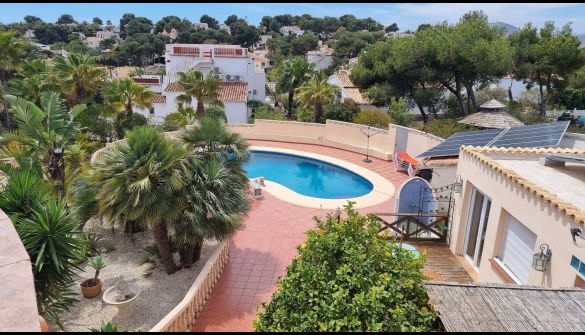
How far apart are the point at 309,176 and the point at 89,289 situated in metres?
16.6

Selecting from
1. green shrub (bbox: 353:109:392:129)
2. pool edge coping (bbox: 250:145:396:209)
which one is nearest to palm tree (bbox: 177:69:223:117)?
pool edge coping (bbox: 250:145:396:209)

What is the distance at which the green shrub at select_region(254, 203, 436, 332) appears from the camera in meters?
5.24

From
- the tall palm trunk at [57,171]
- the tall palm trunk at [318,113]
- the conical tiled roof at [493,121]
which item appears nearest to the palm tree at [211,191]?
the tall palm trunk at [57,171]

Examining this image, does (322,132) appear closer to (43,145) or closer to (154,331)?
(43,145)

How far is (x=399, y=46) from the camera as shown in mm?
30781

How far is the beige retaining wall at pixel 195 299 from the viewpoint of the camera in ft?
28.2

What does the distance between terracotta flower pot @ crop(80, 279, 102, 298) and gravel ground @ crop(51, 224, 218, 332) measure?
0.12 meters

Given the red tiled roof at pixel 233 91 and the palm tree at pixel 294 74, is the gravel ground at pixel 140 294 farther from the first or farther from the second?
the red tiled roof at pixel 233 91

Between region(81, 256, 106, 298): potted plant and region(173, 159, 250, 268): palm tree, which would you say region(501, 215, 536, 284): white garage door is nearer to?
region(173, 159, 250, 268): palm tree

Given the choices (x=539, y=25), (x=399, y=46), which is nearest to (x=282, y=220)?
(x=399, y=46)

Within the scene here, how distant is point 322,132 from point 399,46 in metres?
9.20

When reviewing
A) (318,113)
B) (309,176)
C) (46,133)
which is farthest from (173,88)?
(46,133)

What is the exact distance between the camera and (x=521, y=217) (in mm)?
8977

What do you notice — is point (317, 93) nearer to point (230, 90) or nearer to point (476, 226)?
point (230, 90)
